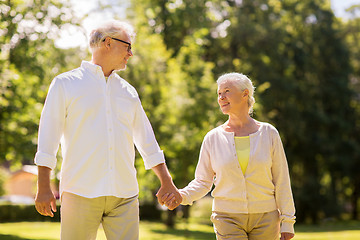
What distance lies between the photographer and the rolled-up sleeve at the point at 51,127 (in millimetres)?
3434

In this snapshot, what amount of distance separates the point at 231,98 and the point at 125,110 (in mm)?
1195

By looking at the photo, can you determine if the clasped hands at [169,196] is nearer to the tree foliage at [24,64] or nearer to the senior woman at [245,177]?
the senior woman at [245,177]

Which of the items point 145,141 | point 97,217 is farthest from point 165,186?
point 97,217

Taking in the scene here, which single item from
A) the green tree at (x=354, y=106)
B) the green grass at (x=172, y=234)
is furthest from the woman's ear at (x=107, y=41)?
the green tree at (x=354, y=106)

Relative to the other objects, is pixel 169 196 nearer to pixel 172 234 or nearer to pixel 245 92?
pixel 245 92

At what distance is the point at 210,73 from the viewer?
20.2 m

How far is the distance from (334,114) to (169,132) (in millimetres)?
20790

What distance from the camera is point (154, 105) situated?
70.2 ft

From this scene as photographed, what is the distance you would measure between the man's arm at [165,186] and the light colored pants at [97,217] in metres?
0.34

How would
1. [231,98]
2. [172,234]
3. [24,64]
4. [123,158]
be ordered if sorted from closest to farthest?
[123,158]
[231,98]
[24,64]
[172,234]

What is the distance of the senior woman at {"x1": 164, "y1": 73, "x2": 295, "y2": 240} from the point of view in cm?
436

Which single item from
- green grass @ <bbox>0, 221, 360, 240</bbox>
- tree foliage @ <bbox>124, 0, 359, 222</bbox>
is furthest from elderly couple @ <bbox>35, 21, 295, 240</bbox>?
tree foliage @ <bbox>124, 0, 359, 222</bbox>

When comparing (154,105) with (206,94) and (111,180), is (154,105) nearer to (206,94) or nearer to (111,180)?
(206,94)

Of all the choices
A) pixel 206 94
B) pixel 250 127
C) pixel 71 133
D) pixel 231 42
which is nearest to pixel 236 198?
pixel 250 127
